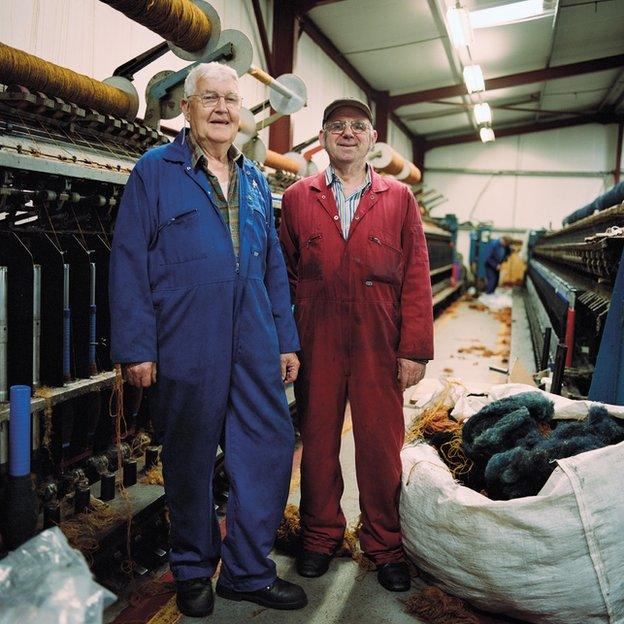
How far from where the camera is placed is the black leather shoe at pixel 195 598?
5.50 feet

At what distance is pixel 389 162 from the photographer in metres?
6.50

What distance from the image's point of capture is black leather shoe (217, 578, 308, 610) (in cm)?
173

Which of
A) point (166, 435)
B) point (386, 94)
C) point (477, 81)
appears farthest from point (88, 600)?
point (386, 94)

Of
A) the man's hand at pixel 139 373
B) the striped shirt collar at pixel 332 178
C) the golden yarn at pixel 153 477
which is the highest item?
the striped shirt collar at pixel 332 178

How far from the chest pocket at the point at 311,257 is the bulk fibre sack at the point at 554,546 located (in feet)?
2.71

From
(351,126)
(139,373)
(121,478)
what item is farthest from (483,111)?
(139,373)

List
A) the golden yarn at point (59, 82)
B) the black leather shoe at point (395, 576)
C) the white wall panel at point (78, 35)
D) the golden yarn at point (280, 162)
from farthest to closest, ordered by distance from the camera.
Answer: the golden yarn at point (280, 162) → the white wall panel at point (78, 35) → the golden yarn at point (59, 82) → the black leather shoe at point (395, 576)

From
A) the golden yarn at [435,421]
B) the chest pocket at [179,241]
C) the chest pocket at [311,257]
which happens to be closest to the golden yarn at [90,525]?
the chest pocket at [179,241]

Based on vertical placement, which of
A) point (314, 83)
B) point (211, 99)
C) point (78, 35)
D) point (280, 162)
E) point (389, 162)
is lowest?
point (211, 99)

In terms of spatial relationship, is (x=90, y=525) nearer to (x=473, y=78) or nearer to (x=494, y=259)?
(x=473, y=78)

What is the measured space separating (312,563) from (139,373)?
0.89 meters

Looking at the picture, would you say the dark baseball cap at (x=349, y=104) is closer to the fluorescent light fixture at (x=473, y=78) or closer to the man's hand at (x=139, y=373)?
the man's hand at (x=139, y=373)

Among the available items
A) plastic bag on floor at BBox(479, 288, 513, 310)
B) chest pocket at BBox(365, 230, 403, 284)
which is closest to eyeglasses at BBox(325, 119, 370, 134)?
chest pocket at BBox(365, 230, 403, 284)

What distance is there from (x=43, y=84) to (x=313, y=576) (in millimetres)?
2024
